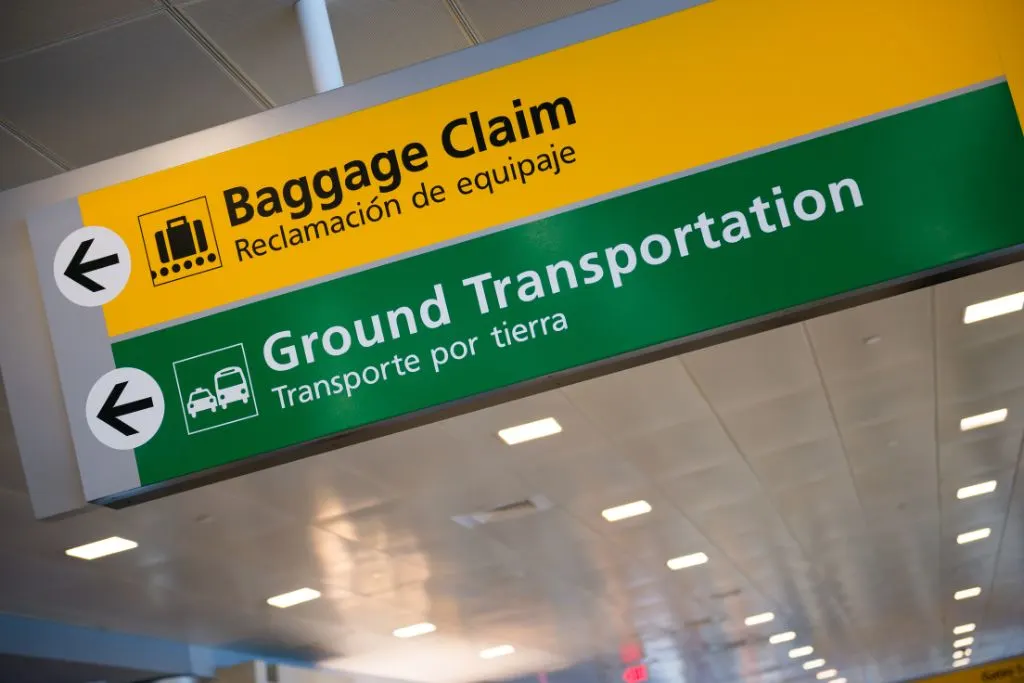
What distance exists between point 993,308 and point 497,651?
326 inches

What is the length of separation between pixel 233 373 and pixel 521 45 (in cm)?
91

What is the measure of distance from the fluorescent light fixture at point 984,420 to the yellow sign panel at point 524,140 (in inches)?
254

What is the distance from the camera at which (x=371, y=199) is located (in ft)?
7.57

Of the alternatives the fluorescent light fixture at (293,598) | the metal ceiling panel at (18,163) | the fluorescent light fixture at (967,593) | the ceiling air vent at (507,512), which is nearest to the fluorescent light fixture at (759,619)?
the fluorescent light fixture at (967,593)

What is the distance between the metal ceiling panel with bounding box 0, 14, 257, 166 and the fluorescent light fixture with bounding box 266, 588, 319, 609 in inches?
240

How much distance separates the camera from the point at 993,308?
6.16m

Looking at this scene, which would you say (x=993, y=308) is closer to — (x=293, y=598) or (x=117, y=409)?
(x=117, y=409)

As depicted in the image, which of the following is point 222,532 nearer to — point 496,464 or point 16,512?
point 16,512

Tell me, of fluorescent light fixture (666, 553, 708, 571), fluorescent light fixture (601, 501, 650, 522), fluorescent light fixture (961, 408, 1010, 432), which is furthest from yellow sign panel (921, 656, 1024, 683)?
fluorescent light fixture (601, 501, 650, 522)

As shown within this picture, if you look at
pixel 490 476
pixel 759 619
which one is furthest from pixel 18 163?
pixel 759 619

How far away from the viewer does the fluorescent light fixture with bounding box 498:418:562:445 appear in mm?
6246

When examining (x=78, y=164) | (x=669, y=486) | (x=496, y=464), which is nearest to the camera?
(x=78, y=164)

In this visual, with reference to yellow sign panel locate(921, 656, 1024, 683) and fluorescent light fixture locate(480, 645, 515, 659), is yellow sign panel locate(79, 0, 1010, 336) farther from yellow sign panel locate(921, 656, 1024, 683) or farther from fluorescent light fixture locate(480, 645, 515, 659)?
yellow sign panel locate(921, 656, 1024, 683)

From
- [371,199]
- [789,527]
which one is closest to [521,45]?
[371,199]
